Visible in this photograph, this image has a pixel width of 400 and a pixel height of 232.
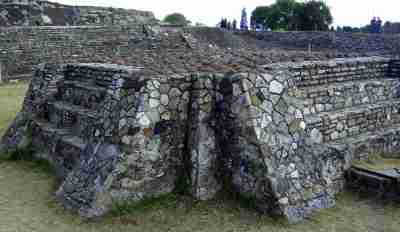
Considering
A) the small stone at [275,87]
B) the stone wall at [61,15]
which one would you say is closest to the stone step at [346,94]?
the small stone at [275,87]

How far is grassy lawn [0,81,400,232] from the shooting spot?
14.8 feet

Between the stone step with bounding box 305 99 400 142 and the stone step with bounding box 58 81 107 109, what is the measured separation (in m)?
2.89

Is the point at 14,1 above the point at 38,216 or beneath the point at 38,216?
above

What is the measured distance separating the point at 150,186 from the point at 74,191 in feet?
2.72

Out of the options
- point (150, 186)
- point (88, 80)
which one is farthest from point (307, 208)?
point (88, 80)

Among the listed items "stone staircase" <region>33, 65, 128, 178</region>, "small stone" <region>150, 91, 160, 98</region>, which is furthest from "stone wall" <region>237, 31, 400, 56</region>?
"small stone" <region>150, 91, 160, 98</region>

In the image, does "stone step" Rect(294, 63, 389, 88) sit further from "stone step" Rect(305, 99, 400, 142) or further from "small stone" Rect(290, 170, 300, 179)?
"small stone" Rect(290, 170, 300, 179)

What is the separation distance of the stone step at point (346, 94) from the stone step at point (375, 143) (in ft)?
1.67

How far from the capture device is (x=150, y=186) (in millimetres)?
5008

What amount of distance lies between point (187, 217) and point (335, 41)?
1761 centimetres

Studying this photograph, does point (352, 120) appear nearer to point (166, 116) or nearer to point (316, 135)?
point (316, 135)

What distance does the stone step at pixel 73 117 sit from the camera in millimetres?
6148

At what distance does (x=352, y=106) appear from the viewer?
689 cm

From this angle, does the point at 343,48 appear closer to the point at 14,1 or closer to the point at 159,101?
the point at 14,1
